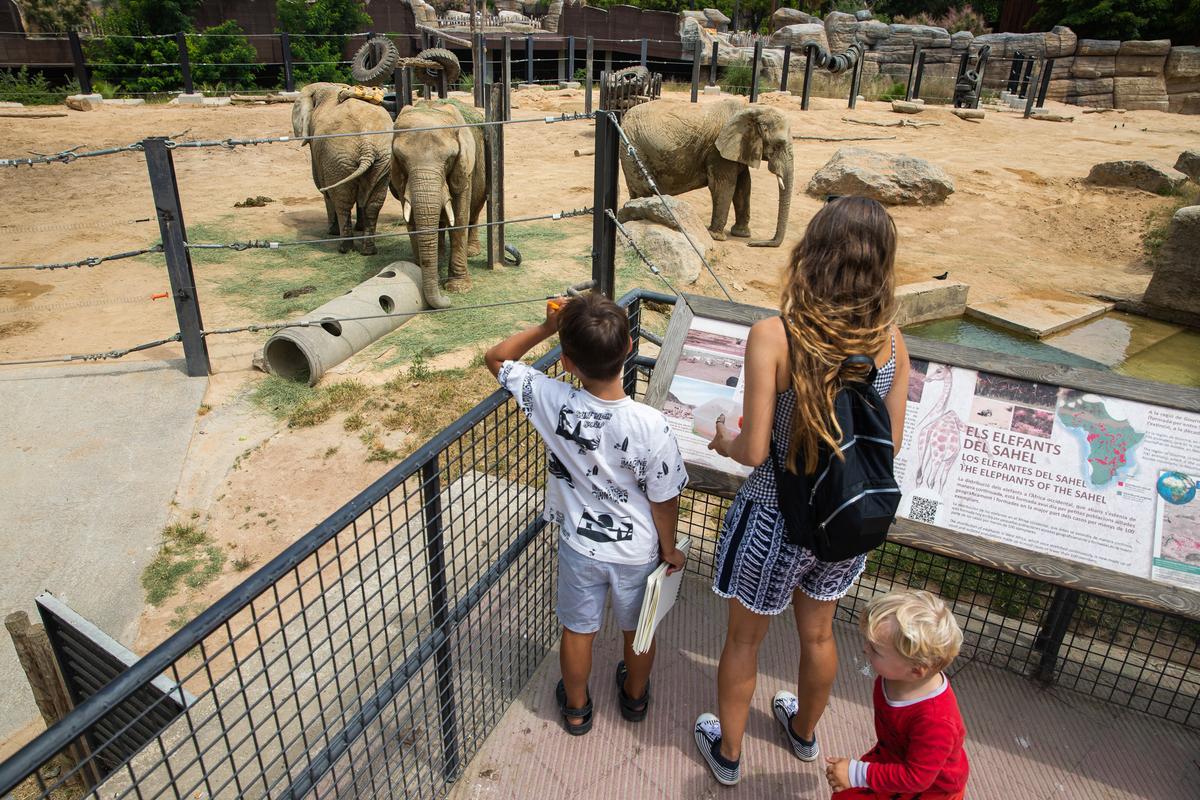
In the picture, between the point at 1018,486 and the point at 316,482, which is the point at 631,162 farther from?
the point at 1018,486

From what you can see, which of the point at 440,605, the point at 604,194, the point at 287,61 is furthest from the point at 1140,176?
the point at 287,61

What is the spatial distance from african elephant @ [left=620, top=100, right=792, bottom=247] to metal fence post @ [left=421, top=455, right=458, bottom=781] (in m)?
9.09

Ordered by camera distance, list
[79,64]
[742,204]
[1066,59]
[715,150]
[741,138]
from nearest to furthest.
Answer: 1. [741,138]
2. [715,150]
3. [742,204]
4. [79,64]
5. [1066,59]

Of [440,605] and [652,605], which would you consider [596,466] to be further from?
[440,605]

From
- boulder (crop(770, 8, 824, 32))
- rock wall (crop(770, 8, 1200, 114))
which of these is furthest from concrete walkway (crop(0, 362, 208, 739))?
boulder (crop(770, 8, 824, 32))

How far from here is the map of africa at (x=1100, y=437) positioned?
2.64 meters

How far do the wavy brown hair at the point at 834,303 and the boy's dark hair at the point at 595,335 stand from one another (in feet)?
1.42

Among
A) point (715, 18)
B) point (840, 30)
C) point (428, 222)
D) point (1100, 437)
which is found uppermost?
point (715, 18)

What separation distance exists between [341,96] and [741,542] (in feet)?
29.2

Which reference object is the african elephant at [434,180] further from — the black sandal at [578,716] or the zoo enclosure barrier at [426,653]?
the black sandal at [578,716]

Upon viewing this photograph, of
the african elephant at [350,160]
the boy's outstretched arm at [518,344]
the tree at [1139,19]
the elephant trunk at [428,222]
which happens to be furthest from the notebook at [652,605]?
the tree at [1139,19]

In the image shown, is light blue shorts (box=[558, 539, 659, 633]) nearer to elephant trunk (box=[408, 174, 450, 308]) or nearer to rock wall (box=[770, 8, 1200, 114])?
elephant trunk (box=[408, 174, 450, 308])

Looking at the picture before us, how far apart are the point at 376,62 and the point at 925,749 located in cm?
1381

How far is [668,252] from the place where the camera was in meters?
8.86
